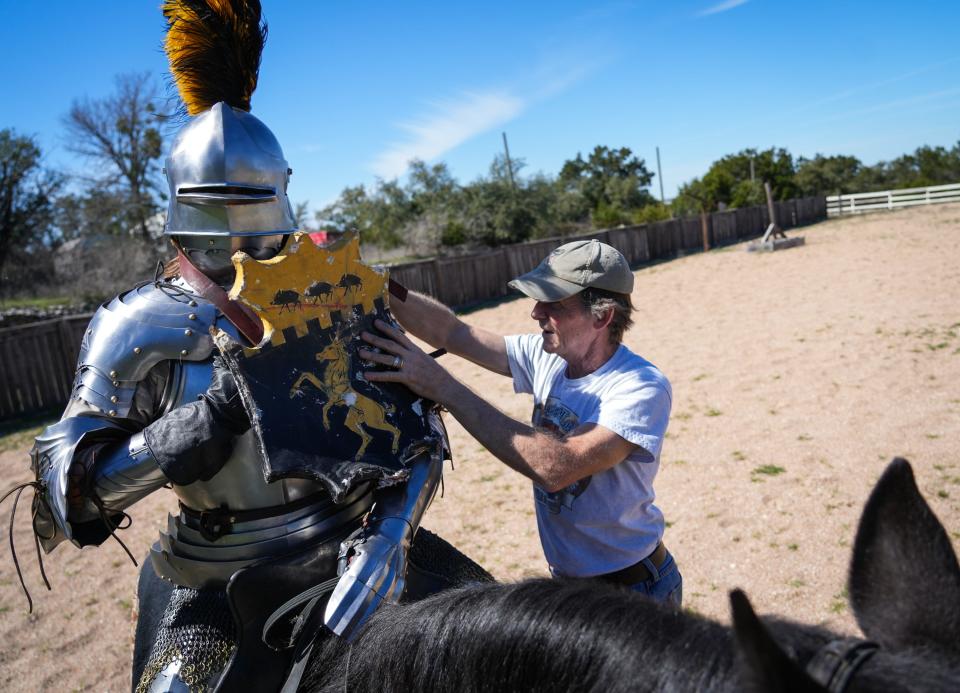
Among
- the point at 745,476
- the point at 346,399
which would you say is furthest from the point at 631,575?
the point at 745,476

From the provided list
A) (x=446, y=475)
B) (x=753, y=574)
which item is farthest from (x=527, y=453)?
(x=446, y=475)

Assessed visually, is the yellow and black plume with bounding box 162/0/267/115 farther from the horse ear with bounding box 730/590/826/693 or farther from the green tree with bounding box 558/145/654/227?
the green tree with bounding box 558/145/654/227

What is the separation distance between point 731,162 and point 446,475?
1909 inches

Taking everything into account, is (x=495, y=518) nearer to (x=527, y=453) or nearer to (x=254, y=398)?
(x=527, y=453)

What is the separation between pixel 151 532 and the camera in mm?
5801

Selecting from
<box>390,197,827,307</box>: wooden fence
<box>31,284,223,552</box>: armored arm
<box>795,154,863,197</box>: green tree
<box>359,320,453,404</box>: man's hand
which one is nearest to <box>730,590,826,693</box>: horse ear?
<box>359,320,453,404</box>: man's hand

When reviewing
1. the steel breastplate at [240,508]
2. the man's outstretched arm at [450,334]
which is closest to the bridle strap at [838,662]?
the steel breastplate at [240,508]

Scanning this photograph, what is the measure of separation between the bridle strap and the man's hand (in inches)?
47.2

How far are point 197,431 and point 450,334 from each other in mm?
1227

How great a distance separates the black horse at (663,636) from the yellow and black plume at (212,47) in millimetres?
1991

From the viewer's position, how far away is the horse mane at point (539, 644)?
938 mm

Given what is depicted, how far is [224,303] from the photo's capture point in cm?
195

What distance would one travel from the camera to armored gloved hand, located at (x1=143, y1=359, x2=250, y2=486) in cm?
162

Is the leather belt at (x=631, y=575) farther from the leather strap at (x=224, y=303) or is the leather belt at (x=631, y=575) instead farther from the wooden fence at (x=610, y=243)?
the wooden fence at (x=610, y=243)
